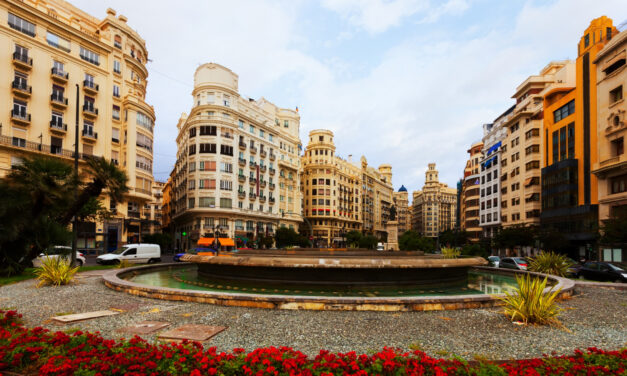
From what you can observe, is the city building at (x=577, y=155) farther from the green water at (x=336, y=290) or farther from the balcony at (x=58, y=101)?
the balcony at (x=58, y=101)

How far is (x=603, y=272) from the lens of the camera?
17656mm

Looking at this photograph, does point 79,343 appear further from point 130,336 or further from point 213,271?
point 213,271

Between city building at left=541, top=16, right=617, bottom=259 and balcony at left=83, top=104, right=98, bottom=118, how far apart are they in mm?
60973

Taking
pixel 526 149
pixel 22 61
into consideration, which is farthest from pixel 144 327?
pixel 526 149

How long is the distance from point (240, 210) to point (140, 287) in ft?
173

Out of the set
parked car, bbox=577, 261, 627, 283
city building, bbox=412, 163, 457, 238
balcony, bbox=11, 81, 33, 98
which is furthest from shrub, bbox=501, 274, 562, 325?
city building, bbox=412, 163, 457, 238

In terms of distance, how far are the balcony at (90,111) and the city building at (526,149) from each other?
212 feet

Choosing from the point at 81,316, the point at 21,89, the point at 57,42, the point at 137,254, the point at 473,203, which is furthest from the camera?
the point at 473,203

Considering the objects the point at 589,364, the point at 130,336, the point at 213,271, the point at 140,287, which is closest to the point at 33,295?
the point at 140,287

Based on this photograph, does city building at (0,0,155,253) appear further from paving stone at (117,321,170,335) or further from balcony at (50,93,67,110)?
paving stone at (117,321,170,335)

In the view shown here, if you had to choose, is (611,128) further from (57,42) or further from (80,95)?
(57,42)

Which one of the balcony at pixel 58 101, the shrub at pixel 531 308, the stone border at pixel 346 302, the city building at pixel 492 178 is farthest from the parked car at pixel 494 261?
the balcony at pixel 58 101

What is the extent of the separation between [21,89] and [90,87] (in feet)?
23.2

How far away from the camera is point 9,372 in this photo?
4.25 m
